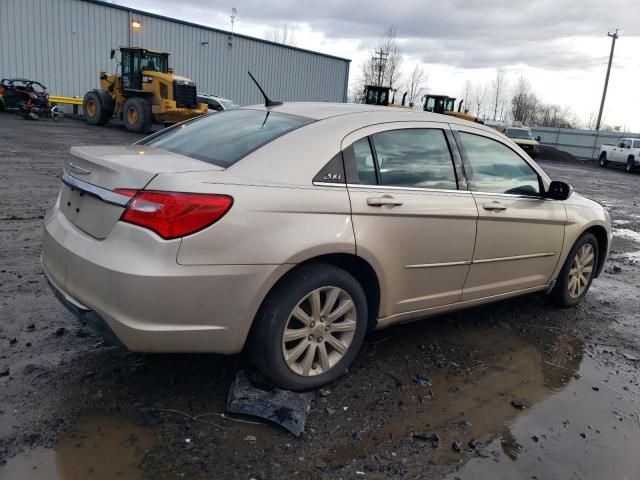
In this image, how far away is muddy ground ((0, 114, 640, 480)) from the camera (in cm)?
262

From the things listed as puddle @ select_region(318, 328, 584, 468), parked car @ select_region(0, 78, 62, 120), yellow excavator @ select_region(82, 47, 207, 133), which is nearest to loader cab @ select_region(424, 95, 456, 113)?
yellow excavator @ select_region(82, 47, 207, 133)

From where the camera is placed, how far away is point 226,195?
2758mm

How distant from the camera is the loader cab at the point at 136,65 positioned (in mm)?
23125

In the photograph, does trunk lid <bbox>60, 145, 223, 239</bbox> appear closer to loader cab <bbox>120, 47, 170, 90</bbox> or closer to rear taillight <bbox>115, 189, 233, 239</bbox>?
rear taillight <bbox>115, 189, 233, 239</bbox>

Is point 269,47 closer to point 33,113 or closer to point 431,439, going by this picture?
point 33,113

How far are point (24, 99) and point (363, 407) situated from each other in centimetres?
2697

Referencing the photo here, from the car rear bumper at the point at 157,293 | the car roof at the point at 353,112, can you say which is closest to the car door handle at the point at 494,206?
the car roof at the point at 353,112

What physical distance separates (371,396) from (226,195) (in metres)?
1.50

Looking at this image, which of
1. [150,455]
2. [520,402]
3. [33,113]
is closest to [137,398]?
[150,455]

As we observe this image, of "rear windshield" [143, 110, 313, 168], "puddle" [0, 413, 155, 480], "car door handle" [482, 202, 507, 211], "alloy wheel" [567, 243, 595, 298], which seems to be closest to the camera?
"puddle" [0, 413, 155, 480]

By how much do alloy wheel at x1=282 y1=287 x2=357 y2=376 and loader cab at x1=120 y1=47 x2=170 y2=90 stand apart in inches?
878

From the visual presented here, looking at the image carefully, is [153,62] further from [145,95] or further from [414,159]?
[414,159]

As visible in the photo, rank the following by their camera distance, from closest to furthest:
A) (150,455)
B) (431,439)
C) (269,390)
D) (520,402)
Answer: (150,455)
(431,439)
(269,390)
(520,402)

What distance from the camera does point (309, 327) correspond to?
3.14 metres
